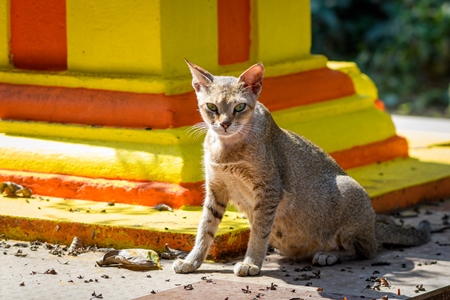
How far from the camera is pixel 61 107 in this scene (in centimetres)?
750

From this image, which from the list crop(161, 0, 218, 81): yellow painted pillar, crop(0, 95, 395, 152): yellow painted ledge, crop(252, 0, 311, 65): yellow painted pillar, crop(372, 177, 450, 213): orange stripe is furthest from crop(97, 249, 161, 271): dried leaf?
crop(252, 0, 311, 65): yellow painted pillar

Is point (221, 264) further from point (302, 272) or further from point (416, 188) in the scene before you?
point (416, 188)

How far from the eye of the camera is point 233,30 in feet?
26.0

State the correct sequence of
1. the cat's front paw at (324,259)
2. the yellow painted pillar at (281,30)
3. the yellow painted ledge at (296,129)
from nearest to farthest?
the cat's front paw at (324,259) < the yellow painted ledge at (296,129) < the yellow painted pillar at (281,30)

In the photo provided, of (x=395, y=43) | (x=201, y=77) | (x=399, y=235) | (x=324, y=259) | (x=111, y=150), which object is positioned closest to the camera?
(x=201, y=77)

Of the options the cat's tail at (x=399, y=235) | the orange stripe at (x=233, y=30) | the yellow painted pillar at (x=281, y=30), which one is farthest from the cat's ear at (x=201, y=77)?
the yellow painted pillar at (x=281, y=30)

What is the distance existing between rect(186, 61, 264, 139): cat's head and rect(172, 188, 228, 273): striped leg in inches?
18.0

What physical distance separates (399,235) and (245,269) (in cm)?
128

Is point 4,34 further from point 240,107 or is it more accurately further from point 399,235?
point 399,235

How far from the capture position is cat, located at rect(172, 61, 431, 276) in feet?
19.4

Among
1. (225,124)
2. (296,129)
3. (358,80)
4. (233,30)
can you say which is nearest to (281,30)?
(233,30)

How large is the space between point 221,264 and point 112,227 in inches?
29.0

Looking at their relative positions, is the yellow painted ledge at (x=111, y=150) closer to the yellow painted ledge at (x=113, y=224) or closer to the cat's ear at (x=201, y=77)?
the yellow painted ledge at (x=113, y=224)

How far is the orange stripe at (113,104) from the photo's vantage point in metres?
7.21
